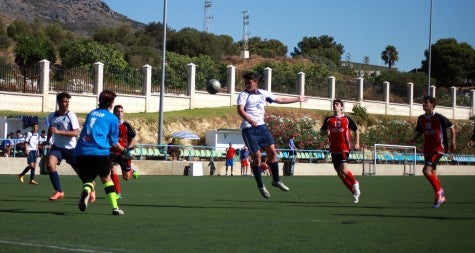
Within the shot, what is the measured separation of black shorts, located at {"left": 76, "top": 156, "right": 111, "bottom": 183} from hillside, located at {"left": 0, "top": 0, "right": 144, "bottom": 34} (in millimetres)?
152087

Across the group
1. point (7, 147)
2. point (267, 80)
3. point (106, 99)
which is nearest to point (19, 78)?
point (7, 147)

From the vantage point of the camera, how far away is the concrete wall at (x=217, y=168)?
1446 inches

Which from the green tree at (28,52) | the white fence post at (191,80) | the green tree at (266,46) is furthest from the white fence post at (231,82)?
the green tree at (266,46)

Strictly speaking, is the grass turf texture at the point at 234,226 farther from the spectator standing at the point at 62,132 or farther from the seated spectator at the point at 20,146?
the seated spectator at the point at 20,146

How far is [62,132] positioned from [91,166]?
101 inches

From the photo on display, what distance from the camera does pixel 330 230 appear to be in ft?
36.0

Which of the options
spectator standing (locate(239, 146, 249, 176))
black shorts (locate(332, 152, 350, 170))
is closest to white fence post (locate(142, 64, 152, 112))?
spectator standing (locate(239, 146, 249, 176))

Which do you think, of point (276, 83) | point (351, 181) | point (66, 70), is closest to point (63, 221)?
point (351, 181)

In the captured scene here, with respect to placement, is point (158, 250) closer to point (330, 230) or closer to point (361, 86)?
point (330, 230)

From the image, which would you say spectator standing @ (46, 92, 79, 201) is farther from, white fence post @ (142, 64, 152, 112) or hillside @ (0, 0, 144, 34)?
hillside @ (0, 0, 144, 34)

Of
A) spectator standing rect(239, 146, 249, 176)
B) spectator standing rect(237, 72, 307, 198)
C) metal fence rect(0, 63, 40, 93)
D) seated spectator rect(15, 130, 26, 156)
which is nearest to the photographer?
spectator standing rect(237, 72, 307, 198)

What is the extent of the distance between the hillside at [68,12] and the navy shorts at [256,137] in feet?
490

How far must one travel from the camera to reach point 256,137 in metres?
16.0

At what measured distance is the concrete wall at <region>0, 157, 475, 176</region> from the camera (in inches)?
1446
